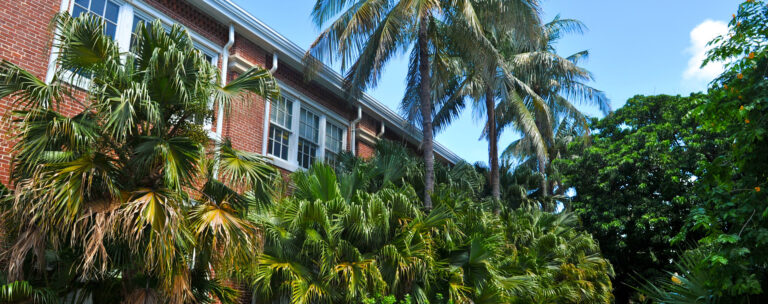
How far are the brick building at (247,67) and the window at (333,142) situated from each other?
0.03m

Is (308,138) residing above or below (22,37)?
above

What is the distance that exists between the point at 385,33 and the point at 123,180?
747 centimetres

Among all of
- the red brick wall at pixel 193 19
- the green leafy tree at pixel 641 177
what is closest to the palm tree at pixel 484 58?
the green leafy tree at pixel 641 177

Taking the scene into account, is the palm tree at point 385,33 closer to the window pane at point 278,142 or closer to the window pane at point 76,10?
the window pane at point 278,142

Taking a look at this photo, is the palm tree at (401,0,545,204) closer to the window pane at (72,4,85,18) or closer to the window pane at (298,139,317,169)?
the window pane at (298,139,317,169)

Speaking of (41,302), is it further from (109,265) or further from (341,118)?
(341,118)

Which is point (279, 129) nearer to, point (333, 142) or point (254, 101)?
point (254, 101)

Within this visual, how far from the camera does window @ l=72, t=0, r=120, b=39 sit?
30.3 feet

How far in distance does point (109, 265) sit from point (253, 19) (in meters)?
7.67

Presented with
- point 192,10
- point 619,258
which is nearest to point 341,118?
point 192,10

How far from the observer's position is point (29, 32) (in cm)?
844

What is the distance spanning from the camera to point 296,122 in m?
14.1

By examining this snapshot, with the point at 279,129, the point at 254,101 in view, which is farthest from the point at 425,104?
the point at 254,101

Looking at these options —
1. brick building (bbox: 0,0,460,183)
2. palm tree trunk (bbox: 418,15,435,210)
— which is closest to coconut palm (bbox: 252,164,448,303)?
brick building (bbox: 0,0,460,183)
